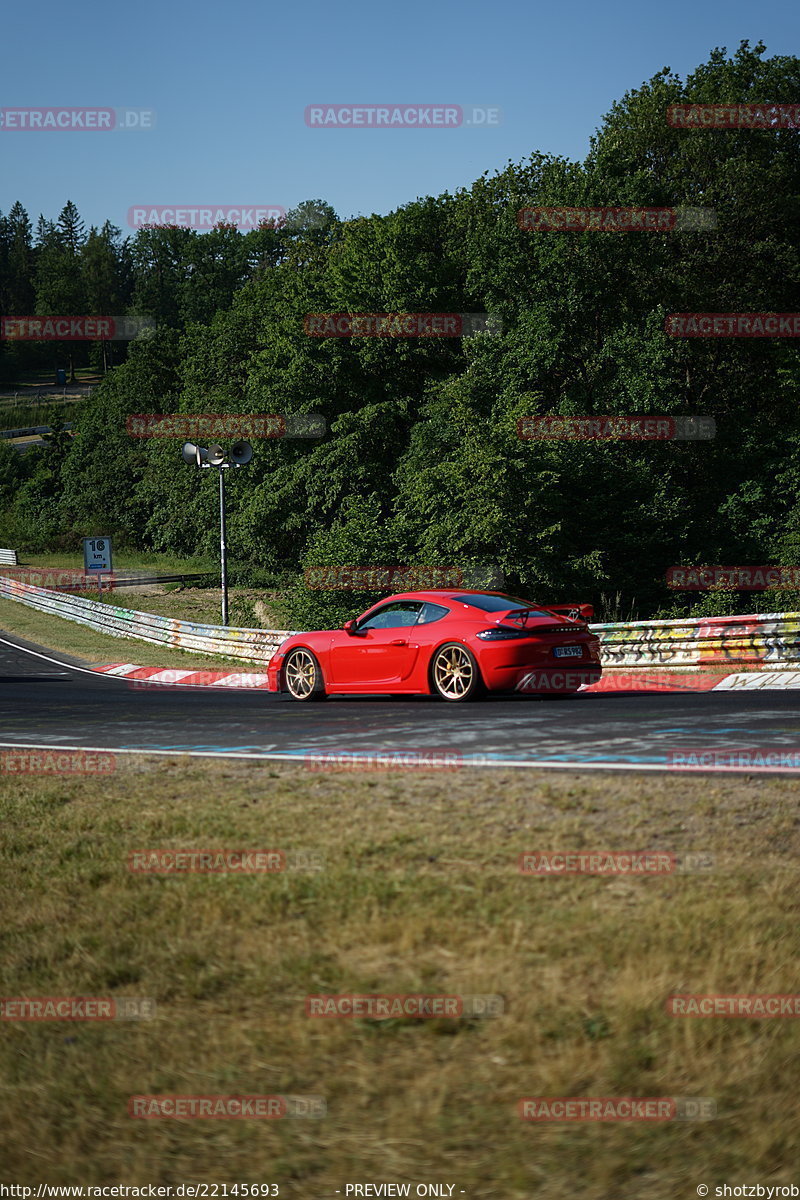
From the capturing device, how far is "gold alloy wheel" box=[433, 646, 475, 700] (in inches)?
511

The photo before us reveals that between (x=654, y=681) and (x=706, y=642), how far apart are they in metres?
1.64

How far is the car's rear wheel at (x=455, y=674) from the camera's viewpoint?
1293 centimetres

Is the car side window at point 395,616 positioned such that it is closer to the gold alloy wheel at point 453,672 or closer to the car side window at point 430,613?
the car side window at point 430,613

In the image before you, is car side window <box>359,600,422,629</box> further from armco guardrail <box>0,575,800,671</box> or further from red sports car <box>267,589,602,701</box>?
armco guardrail <box>0,575,800,671</box>

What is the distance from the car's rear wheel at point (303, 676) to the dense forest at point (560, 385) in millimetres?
13796

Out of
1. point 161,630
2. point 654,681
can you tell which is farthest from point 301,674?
point 161,630

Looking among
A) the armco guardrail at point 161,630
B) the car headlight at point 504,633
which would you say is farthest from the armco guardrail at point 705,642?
the car headlight at point 504,633

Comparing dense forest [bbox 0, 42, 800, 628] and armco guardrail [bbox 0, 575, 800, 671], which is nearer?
armco guardrail [bbox 0, 575, 800, 671]

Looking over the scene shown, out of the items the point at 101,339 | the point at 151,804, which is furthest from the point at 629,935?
the point at 101,339

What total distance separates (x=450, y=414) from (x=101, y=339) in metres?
139

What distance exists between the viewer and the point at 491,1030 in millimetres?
3635

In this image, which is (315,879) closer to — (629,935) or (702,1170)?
(629,935)

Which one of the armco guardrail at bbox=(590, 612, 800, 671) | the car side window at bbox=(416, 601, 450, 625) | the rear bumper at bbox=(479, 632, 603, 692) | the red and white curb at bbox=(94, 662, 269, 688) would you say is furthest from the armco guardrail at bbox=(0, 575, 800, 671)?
the car side window at bbox=(416, 601, 450, 625)

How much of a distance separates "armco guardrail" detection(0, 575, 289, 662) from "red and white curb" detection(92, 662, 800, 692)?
1872 mm
